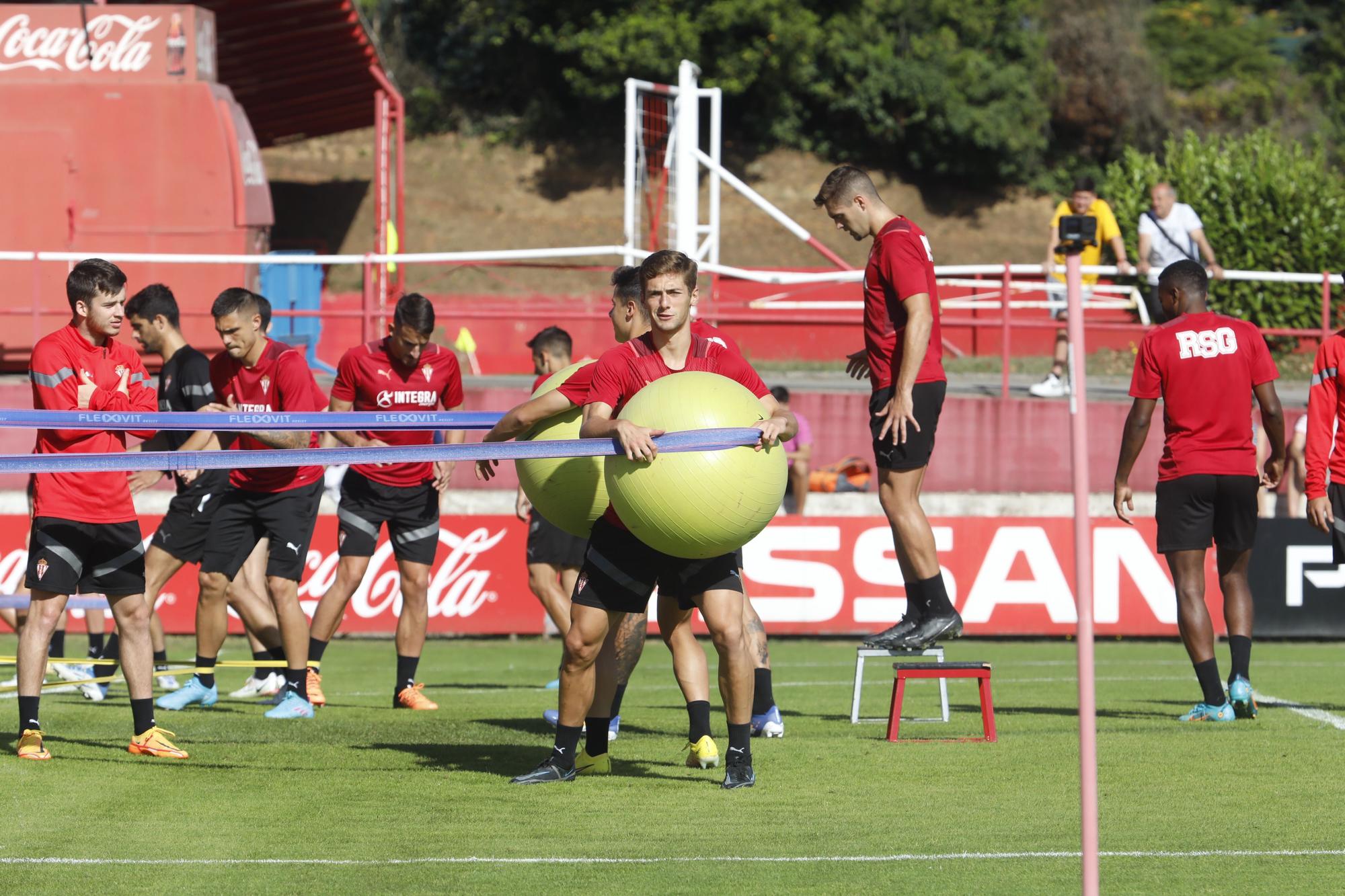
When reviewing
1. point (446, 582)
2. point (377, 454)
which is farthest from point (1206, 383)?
point (446, 582)

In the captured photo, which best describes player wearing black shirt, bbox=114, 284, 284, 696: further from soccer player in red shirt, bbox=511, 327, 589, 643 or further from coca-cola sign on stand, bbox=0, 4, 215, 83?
coca-cola sign on stand, bbox=0, 4, 215, 83

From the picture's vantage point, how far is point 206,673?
945 cm

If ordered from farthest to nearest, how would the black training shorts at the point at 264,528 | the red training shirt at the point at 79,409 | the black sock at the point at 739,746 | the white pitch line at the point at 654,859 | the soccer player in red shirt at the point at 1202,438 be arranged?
the black training shorts at the point at 264,528, the soccer player in red shirt at the point at 1202,438, the red training shirt at the point at 79,409, the black sock at the point at 739,746, the white pitch line at the point at 654,859

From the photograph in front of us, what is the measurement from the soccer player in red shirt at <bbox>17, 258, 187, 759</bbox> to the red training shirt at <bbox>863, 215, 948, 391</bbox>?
335cm

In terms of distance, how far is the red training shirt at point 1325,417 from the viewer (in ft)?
26.9

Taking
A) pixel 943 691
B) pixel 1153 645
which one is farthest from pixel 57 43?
pixel 943 691

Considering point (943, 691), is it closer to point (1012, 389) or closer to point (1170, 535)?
point (1170, 535)

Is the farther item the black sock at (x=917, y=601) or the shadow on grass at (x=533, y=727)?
the shadow on grass at (x=533, y=727)

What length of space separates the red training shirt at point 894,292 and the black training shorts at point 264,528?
135 inches

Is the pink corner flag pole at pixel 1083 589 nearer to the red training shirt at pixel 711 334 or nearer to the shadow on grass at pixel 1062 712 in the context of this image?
the red training shirt at pixel 711 334

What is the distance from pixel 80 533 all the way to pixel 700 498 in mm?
2951

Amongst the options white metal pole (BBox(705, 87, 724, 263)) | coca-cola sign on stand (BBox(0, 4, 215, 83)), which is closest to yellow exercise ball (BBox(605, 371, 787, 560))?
white metal pole (BBox(705, 87, 724, 263))

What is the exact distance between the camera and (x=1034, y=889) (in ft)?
16.3

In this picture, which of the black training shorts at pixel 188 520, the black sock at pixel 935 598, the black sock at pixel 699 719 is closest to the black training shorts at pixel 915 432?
the black sock at pixel 935 598
